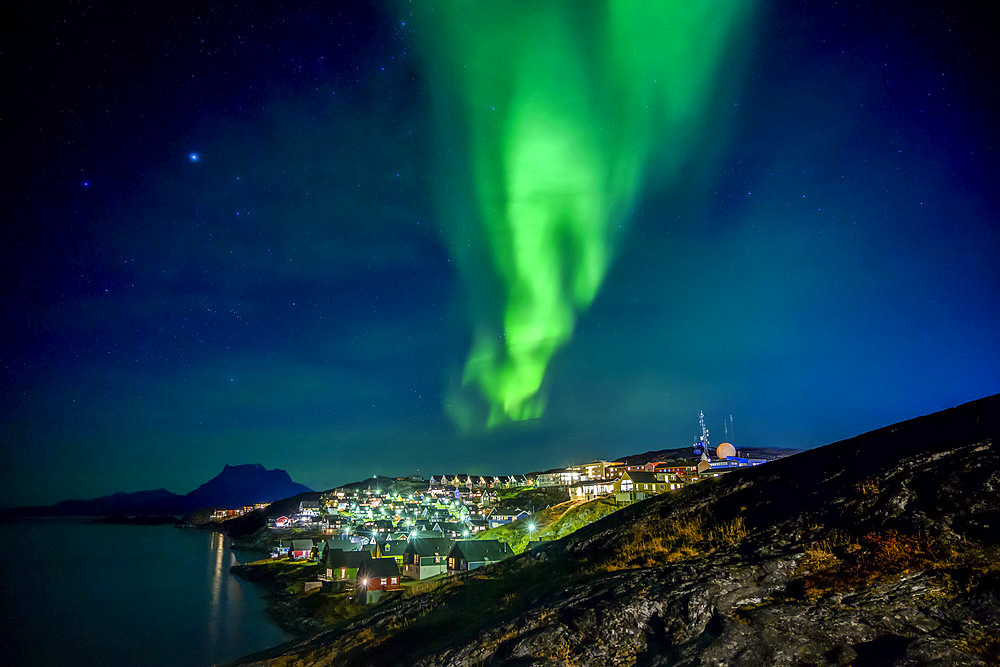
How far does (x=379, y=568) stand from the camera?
87.1m

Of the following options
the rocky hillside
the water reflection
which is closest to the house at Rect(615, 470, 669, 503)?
the water reflection

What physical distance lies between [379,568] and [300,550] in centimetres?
8716

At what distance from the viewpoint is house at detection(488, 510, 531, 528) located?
146550 millimetres

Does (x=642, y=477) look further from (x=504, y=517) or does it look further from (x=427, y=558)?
(x=427, y=558)

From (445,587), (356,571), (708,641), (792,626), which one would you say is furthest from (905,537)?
(356,571)

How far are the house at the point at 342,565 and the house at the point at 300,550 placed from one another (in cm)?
5746

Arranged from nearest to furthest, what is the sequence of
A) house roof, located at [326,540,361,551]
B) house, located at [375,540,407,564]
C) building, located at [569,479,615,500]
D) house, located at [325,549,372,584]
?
1. house, located at [325,549,372,584]
2. house, located at [375,540,407,564]
3. house roof, located at [326,540,361,551]
4. building, located at [569,479,615,500]

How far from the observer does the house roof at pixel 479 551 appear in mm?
87438

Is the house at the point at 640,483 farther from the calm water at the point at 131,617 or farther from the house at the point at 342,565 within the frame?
the calm water at the point at 131,617

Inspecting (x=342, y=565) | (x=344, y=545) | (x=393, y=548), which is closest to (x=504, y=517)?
(x=393, y=548)

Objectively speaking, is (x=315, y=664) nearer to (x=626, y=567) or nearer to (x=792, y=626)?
(x=626, y=567)

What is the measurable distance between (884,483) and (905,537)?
3.58 metres

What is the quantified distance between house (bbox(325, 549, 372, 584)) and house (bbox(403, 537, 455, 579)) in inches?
330

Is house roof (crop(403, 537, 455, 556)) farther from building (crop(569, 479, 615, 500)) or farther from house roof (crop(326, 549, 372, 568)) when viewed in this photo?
building (crop(569, 479, 615, 500))
